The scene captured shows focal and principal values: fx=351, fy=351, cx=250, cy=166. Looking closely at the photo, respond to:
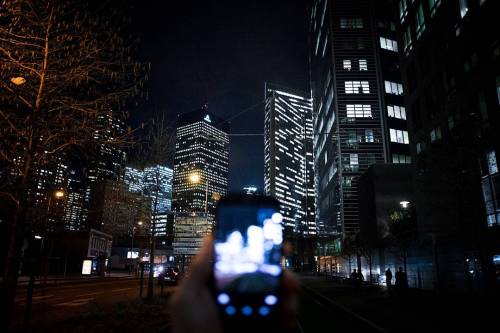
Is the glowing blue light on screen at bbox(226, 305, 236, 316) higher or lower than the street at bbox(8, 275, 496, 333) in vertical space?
higher

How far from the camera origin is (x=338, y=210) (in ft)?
297

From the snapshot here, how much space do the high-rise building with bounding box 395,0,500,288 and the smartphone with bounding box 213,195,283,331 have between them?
62.1 feet

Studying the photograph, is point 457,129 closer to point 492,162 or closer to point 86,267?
point 492,162

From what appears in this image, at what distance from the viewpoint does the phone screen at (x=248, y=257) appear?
4.88 metres

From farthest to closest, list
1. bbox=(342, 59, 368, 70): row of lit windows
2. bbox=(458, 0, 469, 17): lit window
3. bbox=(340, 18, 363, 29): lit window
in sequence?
1. bbox=(340, 18, 363, 29): lit window
2. bbox=(342, 59, 368, 70): row of lit windows
3. bbox=(458, 0, 469, 17): lit window

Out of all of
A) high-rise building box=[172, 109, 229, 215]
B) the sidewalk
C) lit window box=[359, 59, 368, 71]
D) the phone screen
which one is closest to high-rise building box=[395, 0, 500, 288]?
the sidewalk

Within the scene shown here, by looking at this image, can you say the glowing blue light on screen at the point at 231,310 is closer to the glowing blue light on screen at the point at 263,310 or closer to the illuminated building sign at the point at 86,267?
the glowing blue light on screen at the point at 263,310

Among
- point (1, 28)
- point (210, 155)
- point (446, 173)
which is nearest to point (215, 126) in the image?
point (210, 155)

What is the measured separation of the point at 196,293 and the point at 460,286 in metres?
33.5

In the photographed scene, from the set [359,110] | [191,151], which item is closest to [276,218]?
[191,151]

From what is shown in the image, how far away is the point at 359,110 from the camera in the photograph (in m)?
89.6

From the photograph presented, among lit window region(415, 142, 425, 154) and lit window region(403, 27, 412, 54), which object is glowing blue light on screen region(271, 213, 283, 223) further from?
lit window region(403, 27, 412, 54)

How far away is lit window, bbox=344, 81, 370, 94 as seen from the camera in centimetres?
9112

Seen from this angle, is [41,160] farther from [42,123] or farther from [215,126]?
[215,126]
